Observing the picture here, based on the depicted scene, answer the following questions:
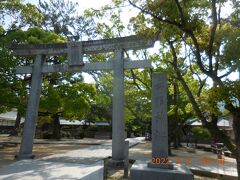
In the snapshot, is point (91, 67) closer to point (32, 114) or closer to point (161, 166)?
point (32, 114)

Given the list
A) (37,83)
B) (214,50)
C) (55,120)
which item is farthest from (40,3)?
(214,50)

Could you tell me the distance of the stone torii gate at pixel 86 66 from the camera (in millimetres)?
12031

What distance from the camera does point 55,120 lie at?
34188mm

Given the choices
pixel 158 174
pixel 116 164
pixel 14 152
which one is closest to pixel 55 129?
pixel 14 152

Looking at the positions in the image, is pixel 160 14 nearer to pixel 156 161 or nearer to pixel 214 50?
pixel 214 50

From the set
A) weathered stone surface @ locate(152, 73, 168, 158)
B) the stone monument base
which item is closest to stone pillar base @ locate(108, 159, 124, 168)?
weathered stone surface @ locate(152, 73, 168, 158)

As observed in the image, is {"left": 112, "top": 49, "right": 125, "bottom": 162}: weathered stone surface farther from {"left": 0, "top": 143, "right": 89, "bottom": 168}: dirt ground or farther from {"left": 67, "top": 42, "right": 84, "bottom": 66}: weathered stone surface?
{"left": 0, "top": 143, "right": 89, "bottom": 168}: dirt ground

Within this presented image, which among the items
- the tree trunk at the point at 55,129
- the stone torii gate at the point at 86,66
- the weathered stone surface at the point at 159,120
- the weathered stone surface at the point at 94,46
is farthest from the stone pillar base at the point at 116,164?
the tree trunk at the point at 55,129

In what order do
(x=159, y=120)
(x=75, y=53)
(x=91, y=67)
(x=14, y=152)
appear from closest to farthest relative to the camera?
(x=159, y=120)
(x=91, y=67)
(x=75, y=53)
(x=14, y=152)

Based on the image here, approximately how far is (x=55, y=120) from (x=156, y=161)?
28.3m

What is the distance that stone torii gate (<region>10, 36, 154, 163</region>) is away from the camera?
474 inches

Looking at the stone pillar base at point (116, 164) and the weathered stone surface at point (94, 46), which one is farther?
the weathered stone surface at point (94, 46)

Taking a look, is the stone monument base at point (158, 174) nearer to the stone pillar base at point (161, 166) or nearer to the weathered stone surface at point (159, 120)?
the stone pillar base at point (161, 166)

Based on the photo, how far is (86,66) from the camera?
1345 centimetres
